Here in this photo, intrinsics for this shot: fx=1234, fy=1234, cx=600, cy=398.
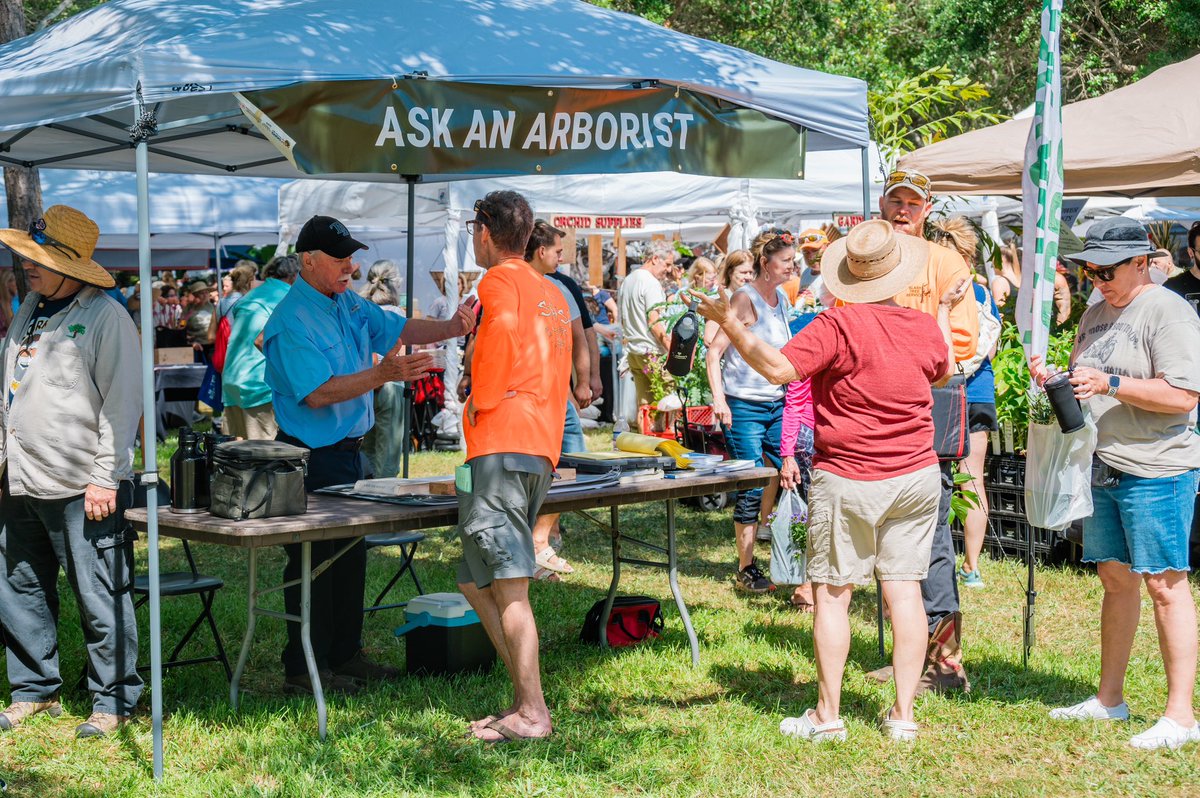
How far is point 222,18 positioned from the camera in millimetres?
4539

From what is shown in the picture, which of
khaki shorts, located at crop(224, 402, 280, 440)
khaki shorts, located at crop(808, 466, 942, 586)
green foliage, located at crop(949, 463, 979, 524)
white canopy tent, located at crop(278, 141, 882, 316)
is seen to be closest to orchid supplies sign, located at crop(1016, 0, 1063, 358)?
khaki shorts, located at crop(808, 466, 942, 586)

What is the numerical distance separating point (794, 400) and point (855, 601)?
123 cm

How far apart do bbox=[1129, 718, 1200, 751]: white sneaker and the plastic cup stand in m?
1.15

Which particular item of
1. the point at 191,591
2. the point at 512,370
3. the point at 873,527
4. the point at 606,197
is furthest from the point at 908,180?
the point at 606,197

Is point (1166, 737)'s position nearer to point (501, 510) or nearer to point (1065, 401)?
point (1065, 401)

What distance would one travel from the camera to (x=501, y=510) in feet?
14.4

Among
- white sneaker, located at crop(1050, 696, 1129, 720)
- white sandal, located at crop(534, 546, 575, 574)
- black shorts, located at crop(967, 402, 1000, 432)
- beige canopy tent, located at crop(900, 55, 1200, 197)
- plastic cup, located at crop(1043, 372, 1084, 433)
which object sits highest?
beige canopy tent, located at crop(900, 55, 1200, 197)

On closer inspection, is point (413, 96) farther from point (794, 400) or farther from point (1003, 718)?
point (1003, 718)

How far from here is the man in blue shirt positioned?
4820 mm

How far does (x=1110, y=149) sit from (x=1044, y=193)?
309 centimetres

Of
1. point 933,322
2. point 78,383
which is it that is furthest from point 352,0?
point 933,322

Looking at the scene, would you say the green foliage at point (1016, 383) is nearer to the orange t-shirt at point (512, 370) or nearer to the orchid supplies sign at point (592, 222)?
the orange t-shirt at point (512, 370)

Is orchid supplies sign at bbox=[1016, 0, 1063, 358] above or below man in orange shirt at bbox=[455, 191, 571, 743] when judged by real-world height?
above

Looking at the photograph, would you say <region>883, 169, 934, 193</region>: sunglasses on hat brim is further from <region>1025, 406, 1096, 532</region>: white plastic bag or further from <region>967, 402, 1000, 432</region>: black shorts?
<region>967, 402, 1000, 432</region>: black shorts
